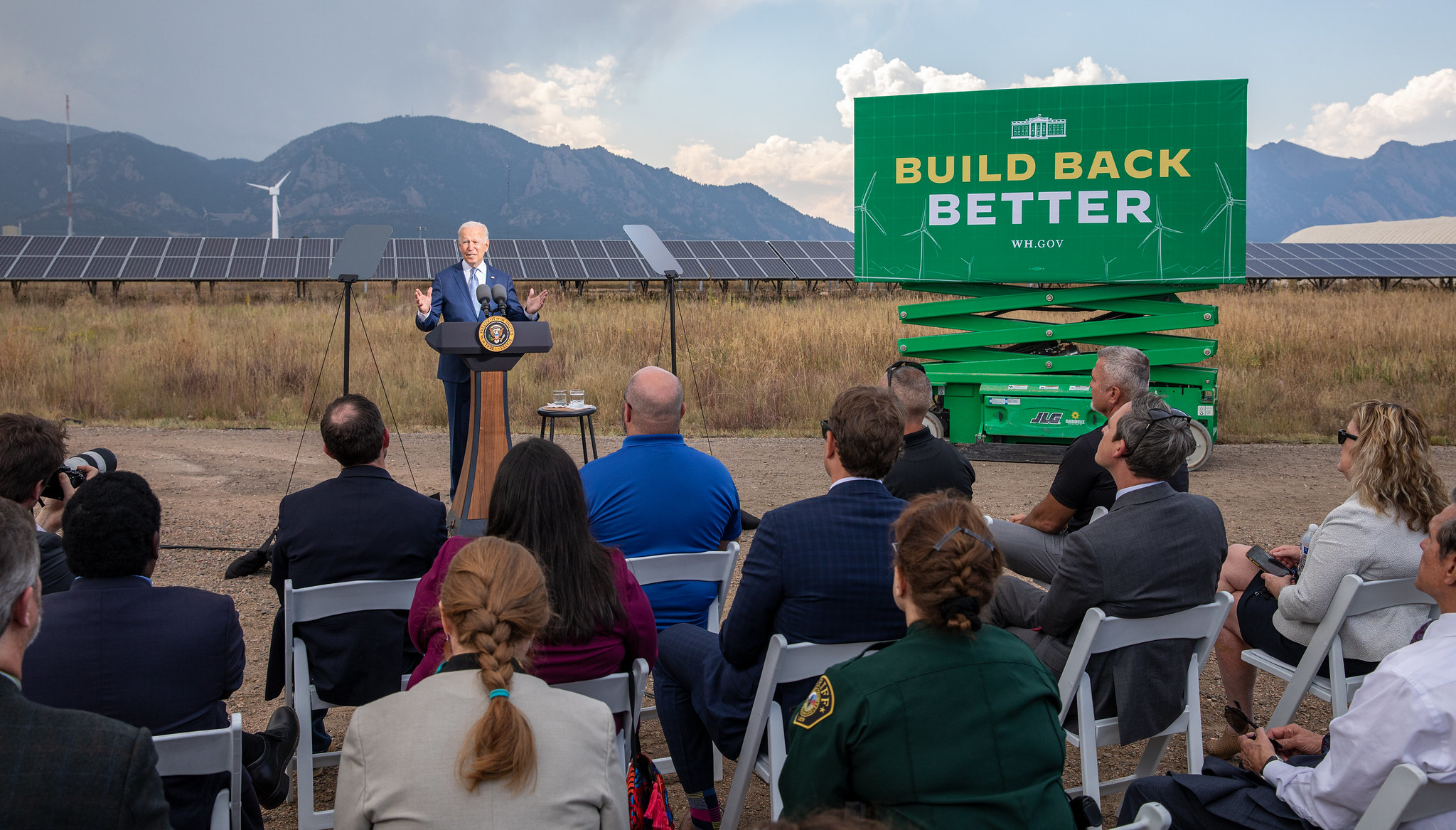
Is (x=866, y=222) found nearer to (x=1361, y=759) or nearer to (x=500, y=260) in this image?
(x=1361, y=759)

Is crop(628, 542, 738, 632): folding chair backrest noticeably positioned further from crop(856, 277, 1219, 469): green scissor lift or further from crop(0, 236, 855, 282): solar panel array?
crop(0, 236, 855, 282): solar panel array

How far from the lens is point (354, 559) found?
292 centimetres

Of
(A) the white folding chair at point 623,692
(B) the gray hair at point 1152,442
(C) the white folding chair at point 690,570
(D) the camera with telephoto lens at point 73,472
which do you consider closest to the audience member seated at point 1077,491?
(B) the gray hair at point 1152,442

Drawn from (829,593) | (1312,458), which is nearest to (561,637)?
(829,593)

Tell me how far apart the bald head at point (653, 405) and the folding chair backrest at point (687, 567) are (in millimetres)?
498

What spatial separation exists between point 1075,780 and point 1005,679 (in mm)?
1832

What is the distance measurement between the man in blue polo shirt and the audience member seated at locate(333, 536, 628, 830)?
135cm

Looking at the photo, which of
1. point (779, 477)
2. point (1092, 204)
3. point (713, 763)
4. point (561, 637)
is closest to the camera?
point (561, 637)

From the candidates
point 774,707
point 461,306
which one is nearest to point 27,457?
point 774,707

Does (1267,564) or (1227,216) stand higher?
(1227,216)

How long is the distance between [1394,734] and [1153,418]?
115 centimetres

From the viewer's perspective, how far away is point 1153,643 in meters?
2.69

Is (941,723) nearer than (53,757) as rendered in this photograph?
No

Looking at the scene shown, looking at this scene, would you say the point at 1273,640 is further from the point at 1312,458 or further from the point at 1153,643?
the point at 1312,458
